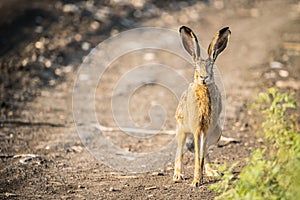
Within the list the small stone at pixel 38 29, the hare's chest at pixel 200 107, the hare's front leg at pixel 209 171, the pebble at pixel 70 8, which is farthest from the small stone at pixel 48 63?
the hare's chest at pixel 200 107

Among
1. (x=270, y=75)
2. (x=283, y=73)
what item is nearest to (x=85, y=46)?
(x=270, y=75)

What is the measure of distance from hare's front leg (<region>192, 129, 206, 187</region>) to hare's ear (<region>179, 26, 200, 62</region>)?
2.30ft

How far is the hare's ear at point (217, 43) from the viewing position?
18.5 feet

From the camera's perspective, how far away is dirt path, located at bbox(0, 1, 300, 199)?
5797 millimetres

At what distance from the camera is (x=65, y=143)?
24.4ft

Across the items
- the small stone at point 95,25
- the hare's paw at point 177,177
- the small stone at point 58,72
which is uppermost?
the small stone at point 95,25

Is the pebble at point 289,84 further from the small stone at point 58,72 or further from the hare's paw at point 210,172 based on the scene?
the hare's paw at point 210,172

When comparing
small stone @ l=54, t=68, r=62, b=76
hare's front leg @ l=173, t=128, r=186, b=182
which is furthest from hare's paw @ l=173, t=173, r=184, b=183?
small stone @ l=54, t=68, r=62, b=76

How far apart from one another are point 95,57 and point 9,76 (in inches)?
76.9

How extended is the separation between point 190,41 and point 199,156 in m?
1.05

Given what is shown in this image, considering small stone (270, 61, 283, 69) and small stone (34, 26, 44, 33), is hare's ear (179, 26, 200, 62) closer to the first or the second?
small stone (270, 61, 283, 69)

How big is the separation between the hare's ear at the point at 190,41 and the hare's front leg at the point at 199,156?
0.70m

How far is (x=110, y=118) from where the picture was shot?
8875 mm

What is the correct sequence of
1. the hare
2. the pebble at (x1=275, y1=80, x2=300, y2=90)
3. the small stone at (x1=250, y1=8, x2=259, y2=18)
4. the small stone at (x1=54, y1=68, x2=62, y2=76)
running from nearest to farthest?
the hare
the pebble at (x1=275, y1=80, x2=300, y2=90)
the small stone at (x1=54, y1=68, x2=62, y2=76)
the small stone at (x1=250, y1=8, x2=259, y2=18)
